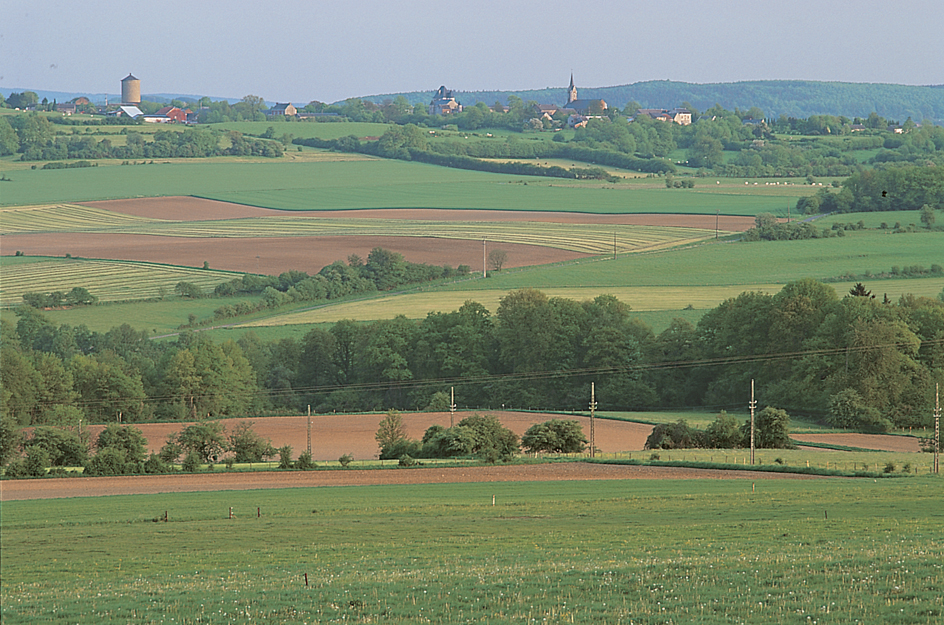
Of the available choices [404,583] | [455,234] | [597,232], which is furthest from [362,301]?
[404,583]

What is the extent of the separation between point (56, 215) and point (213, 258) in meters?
34.9

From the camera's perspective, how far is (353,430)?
203 feet

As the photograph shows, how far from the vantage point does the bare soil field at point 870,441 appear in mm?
54344

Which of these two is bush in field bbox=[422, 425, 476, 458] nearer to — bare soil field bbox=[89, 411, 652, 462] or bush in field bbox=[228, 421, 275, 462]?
bare soil field bbox=[89, 411, 652, 462]

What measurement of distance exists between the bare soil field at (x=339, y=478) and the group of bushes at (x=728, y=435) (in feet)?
31.0

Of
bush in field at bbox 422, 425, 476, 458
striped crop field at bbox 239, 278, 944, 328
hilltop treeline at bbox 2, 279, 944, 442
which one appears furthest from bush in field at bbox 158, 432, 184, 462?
striped crop field at bbox 239, 278, 944, 328

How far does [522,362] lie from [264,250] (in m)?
38.6

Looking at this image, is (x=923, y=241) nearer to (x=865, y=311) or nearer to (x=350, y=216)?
(x=865, y=311)

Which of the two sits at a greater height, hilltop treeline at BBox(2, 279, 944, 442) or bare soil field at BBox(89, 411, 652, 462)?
hilltop treeline at BBox(2, 279, 944, 442)

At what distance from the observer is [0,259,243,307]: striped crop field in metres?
88.8

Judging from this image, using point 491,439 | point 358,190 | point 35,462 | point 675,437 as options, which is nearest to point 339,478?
point 491,439

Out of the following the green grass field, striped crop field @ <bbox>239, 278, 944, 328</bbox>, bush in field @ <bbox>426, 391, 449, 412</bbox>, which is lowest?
bush in field @ <bbox>426, 391, 449, 412</bbox>

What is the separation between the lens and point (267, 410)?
72.1m

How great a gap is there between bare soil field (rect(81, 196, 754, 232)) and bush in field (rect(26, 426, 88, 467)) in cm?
8150
